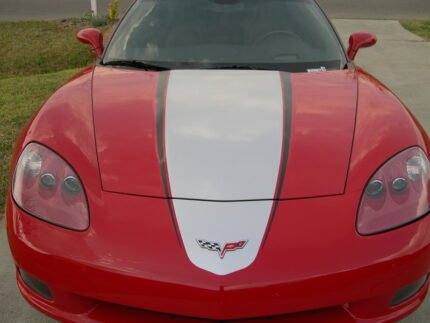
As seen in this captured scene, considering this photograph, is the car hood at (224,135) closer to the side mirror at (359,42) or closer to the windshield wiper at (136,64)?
the windshield wiper at (136,64)

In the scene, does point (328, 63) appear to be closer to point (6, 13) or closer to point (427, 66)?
point (427, 66)

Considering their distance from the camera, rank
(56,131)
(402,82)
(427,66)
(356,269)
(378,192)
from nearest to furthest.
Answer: (356,269) < (378,192) < (56,131) < (402,82) < (427,66)

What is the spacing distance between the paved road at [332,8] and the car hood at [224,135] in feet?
35.2

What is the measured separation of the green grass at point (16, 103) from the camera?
4148 millimetres

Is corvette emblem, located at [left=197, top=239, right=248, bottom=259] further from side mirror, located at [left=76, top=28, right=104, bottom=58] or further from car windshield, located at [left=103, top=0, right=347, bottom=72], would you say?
side mirror, located at [left=76, top=28, right=104, bottom=58]

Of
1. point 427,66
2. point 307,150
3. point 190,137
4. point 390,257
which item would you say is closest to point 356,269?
point 390,257

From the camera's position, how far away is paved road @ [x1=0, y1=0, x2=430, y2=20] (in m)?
12.9

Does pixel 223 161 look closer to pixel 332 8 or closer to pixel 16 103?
pixel 16 103

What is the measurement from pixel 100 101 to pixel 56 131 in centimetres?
29

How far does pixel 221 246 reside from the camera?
5.76ft

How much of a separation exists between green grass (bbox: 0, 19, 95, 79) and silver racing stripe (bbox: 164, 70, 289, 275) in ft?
18.9

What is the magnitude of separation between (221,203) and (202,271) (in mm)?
268

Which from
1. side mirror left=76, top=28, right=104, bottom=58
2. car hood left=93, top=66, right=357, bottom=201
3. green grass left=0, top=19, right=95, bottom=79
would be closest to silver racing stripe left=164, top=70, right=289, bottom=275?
car hood left=93, top=66, right=357, bottom=201

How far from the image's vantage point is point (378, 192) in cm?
201
